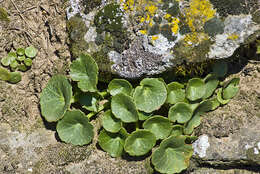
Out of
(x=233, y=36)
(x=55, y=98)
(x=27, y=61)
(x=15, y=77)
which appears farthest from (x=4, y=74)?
(x=233, y=36)

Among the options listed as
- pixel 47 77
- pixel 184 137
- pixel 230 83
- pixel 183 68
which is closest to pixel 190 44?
pixel 183 68

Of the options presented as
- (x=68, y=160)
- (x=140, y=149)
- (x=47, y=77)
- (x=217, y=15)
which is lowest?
(x=68, y=160)

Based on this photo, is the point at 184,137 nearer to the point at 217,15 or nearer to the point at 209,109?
the point at 209,109

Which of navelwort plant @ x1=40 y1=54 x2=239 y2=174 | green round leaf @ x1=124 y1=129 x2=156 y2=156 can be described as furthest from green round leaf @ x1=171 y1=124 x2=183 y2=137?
green round leaf @ x1=124 y1=129 x2=156 y2=156

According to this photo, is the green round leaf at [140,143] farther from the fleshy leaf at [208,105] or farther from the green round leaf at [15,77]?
the green round leaf at [15,77]

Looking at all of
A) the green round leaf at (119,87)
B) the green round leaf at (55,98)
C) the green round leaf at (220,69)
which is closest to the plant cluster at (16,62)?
the green round leaf at (55,98)

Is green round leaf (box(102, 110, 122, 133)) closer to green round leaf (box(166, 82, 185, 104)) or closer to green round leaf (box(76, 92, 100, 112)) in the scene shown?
green round leaf (box(76, 92, 100, 112))

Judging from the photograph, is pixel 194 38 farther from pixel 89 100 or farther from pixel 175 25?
pixel 89 100
